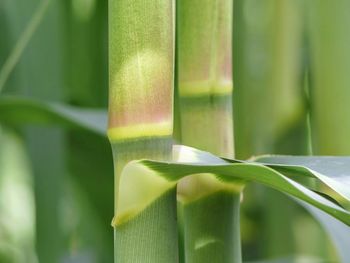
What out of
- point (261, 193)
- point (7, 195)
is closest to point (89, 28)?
point (7, 195)

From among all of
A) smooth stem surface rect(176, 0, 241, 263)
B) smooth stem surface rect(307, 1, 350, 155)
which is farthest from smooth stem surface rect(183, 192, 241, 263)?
smooth stem surface rect(307, 1, 350, 155)

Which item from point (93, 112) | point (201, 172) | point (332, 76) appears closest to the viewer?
point (201, 172)

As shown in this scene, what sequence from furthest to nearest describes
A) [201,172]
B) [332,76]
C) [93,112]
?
[93,112]
[332,76]
[201,172]

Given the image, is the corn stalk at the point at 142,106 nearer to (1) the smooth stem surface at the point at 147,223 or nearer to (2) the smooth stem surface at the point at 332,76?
(1) the smooth stem surface at the point at 147,223

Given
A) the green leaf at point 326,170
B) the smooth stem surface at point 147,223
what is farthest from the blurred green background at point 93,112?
the smooth stem surface at point 147,223

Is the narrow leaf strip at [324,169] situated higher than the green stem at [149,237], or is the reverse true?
the narrow leaf strip at [324,169]

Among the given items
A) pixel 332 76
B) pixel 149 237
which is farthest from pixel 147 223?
pixel 332 76

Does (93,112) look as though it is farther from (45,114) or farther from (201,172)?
(201,172)
